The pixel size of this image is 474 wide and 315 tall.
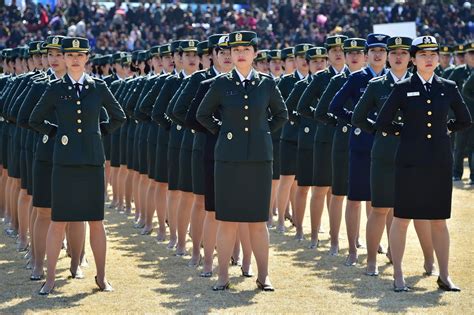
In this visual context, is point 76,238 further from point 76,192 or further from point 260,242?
point 260,242

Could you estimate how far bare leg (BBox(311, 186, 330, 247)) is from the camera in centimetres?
1355

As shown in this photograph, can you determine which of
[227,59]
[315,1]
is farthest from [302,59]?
[315,1]

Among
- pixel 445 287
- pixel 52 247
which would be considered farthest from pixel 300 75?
pixel 52 247

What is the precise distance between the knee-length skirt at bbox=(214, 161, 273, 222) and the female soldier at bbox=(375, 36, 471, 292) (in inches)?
43.6

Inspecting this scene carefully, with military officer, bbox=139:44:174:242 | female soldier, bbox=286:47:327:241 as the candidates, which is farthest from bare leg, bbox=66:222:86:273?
female soldier, bbox=286:47:327:241

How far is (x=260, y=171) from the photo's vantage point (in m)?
10.4

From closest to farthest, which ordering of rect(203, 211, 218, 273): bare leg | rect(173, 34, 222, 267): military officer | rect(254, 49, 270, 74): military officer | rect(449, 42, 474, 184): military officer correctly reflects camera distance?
rect(203, 211, 218, 273): bare leg
rect(173, 34, 222, 267): military officer
rect(254, 49, 270, 74): military officer
rect(449, 42, 474, 184): military officer

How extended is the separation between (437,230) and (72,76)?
3435 mm

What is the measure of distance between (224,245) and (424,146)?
6.40 ft

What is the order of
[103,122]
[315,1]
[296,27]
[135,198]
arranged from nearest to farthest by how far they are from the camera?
[103,122] → [135,198] → [296,27] → [315,1]

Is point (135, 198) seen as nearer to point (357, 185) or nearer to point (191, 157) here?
point (191, 157)

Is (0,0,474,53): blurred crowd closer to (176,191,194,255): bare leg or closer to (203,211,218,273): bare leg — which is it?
(176,191,194,255): bare leg

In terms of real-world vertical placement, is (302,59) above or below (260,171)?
above

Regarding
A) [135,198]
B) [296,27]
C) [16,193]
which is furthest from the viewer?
[296,27]
